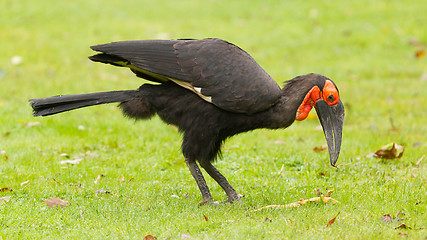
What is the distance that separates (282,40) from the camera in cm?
1426

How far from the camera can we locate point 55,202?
5074 millimetres

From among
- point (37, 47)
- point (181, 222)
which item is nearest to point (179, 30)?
point (37, 47)

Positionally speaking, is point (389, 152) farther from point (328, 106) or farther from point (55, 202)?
point (55, 202)

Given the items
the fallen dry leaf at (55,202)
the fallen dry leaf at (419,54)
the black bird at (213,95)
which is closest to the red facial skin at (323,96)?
the black bird at (213,95)

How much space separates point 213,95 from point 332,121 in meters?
1.09

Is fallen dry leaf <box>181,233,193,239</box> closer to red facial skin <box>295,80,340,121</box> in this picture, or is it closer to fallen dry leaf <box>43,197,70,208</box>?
fallen dry leaf <box>43,197,70,208</box>

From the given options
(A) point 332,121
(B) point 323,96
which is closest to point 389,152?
(A) point 332,121

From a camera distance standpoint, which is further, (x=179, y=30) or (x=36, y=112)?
(x=179, y=30)

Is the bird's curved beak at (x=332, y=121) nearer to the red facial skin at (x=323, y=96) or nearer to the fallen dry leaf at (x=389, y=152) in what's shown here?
the red facial skin at (x=323, y=96)

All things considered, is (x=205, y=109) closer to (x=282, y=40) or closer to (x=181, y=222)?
(x=181, y=222)

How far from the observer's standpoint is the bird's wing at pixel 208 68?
4.92m

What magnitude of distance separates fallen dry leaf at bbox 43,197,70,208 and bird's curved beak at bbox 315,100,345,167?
2402mm

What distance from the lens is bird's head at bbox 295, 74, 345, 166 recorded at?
505 centimetres

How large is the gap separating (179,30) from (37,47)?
11.6 feet
